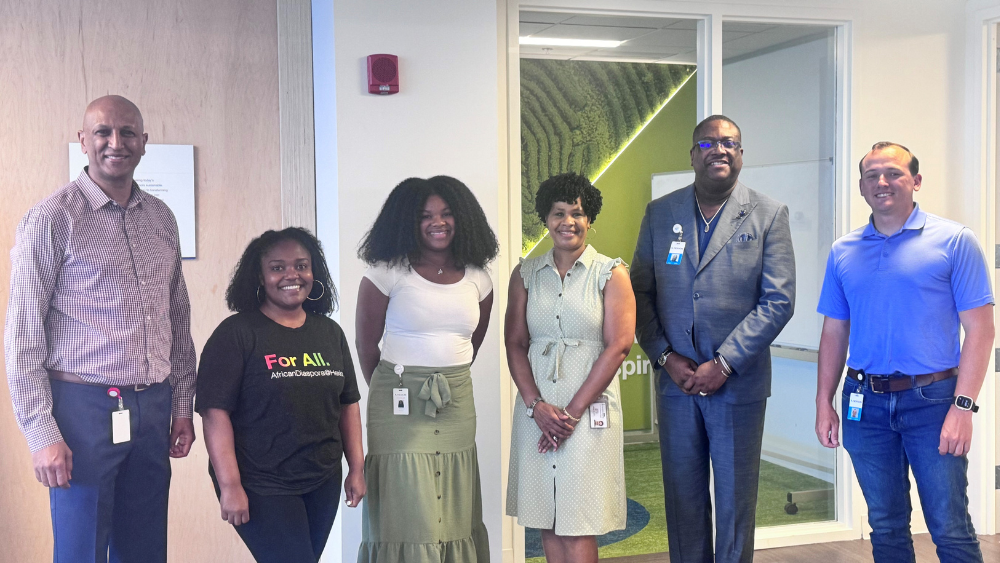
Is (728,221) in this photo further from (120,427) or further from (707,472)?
(120,427)

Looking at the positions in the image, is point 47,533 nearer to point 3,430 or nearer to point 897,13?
point 3,430

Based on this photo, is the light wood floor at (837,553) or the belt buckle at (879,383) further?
the light wood floor at (837,553)

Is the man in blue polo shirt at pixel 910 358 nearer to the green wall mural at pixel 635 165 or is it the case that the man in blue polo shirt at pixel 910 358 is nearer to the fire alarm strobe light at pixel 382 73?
the green wall mural at pixel 635 165

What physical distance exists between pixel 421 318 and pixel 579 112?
5.30 ft

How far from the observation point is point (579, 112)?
380 centimetres

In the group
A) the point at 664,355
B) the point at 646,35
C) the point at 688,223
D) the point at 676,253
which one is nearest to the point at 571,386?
the point at 664,355

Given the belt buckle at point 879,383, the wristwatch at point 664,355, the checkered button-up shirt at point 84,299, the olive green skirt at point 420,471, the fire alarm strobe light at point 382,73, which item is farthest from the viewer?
the fire alarm strobe light at point 382,73

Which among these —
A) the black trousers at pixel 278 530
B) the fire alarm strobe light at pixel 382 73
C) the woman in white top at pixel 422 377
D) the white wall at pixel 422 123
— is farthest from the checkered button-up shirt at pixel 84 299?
the fire alarm strobe light at pixel 382 73

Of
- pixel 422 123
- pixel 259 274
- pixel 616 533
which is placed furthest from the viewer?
pixel 616 533

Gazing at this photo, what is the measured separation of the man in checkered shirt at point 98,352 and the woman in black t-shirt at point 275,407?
233mm

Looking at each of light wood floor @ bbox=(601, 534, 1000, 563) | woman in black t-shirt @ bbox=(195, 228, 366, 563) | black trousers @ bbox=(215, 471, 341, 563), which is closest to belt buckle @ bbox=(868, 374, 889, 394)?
light wood floor @ bbox=(601, 534, 1000, 563)

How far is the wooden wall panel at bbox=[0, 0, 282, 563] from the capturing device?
3.24 metres

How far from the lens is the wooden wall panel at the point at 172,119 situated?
3.24 metres

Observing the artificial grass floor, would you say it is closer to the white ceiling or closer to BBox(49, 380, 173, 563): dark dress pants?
the white ceiling
